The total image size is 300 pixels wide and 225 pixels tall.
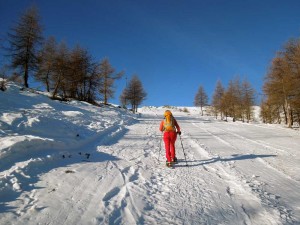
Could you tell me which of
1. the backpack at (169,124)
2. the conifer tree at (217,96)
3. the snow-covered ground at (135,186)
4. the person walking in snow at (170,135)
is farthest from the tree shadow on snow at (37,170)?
the conifer tree at (217,96)

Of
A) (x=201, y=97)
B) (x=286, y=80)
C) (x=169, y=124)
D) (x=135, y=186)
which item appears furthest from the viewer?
(x=201, y=97)

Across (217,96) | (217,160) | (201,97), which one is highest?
(201,97)

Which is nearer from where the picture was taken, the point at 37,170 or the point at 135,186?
the point at 135,186

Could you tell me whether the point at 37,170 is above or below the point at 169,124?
below

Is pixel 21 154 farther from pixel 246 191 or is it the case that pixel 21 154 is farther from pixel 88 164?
pixel 246 191

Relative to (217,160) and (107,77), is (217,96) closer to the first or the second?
(107,77)

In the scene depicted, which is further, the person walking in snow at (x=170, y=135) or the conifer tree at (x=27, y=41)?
the conifer tree at (x=27, y=41)

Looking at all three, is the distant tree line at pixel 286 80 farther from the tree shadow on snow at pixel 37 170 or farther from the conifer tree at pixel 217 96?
the conifer tree at pixel 217 96

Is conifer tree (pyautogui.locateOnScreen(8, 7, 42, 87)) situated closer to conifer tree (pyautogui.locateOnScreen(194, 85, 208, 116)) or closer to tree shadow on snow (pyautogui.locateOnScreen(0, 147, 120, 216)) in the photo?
tree shadow on snow (pyautogui.locateOnScreen(0, 147, 120, 216))

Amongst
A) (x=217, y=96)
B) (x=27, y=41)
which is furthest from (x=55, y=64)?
(x=217, y=96)

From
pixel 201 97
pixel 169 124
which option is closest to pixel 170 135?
pixel 169 124

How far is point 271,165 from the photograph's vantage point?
7.25 meters

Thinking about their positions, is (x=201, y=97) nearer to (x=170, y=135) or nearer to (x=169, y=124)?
(x=169, y=124)

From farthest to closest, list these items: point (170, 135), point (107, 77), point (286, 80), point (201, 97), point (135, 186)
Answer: point (201, 97) → point (107, 77) → point (286, 80) → point (170, 135) → point (135, 186)
